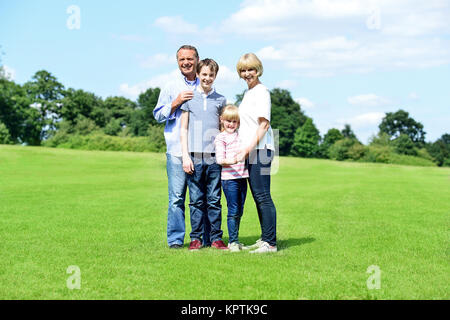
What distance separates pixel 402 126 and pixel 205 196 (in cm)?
9743

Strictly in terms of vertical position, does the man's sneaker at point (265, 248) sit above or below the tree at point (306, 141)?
below

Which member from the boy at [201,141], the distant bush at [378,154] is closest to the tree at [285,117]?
the distant bush at [378,154]

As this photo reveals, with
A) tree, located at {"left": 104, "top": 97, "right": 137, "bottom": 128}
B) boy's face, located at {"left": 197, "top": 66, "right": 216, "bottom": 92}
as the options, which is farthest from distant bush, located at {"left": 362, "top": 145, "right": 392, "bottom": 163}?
boy's face, located at {"left": 197, "top": 66, "right": 216, "bottom": 92}

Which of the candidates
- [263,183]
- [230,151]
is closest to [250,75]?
[230,151]

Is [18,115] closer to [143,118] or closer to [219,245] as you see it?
[143,118]

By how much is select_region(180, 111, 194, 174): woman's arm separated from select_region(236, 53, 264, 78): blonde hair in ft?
3.16

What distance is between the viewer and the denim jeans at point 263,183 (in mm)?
6309

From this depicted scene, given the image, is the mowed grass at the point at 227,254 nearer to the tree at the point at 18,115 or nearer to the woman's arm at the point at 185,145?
the woman's arm at the point at 185,145

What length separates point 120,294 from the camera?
468cm

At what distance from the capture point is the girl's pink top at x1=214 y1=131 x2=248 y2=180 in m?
6.37

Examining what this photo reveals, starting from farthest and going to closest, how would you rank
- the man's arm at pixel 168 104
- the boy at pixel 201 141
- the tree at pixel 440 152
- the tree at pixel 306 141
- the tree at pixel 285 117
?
the tree at pixel 440 152 → the tree at pixel 306 141 → the tree at pixel 285 117 → the boy at pixel 201 141 → the man's arm at pixel 168 104

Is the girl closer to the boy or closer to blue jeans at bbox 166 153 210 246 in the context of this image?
the boy

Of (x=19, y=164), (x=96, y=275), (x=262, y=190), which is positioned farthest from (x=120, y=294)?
(x=19, y=164)

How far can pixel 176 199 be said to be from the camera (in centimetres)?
686
